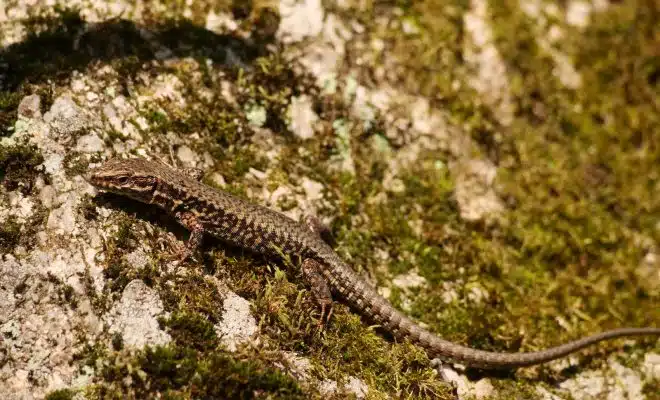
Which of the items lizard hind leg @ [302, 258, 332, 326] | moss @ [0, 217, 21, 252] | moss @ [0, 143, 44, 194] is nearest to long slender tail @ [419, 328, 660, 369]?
lizard hind leg @ [302, 258, 332, 326]

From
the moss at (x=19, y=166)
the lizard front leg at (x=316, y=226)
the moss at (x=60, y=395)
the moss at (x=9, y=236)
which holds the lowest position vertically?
the moss at (x=60, y=395)

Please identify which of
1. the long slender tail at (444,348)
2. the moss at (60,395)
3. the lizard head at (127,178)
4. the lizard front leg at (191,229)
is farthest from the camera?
the long slender tail at (444,348)

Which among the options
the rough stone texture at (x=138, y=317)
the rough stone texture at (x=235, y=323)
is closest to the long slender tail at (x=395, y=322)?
the rough stone texture at (x=235, y=323)

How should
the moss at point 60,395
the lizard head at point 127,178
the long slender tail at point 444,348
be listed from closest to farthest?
the moss at point 60,395 → the lizard head at point 127,178 → the long slender tail at point 444,348

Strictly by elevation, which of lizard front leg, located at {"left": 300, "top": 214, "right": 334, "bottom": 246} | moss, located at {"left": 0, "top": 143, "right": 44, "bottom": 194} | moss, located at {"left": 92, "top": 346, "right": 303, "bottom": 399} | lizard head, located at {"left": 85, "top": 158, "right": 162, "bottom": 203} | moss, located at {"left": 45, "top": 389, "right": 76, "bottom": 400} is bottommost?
moss, located at {"left": 45, "top": 389, "right": 76, "bottom": 400}

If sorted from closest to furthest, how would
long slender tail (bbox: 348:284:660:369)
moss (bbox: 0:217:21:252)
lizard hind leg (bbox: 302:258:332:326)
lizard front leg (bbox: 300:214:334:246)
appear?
moss (bbox: 0:217:21:252)
lizard hind leg (bbox: 302:258:332:326)
long slender tail (bbox: 348:284:660:369)
lizard front leg (bbox: 300:214:334:246)

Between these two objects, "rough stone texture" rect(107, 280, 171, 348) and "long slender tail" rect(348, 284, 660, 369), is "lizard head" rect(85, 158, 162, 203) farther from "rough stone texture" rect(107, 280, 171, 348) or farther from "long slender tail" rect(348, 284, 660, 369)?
"long slender tail" rect(348, 284, 660, 369)

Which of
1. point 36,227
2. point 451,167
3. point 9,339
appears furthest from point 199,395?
point 451,167

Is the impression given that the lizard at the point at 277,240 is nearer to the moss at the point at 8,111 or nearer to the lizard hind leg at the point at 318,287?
the lizard hind leg at the point at 318,287
